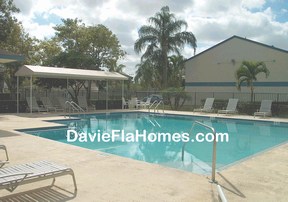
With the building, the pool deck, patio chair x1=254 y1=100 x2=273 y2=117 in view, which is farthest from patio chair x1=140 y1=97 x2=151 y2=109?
the pool deck

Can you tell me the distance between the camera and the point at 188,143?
10867mm

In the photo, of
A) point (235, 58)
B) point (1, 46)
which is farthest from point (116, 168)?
point (235, 58)

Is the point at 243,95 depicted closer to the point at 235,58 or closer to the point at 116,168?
the point at 235,58

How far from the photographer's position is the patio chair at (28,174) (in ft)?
12.9

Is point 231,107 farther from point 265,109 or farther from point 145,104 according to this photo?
point 145,104

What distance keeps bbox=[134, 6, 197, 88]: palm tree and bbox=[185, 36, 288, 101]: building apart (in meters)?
2.13

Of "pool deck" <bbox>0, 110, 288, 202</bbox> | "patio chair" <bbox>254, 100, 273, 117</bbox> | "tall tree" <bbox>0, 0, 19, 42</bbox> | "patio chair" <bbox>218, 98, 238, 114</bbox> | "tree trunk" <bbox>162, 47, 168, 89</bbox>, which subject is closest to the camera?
"pool deck" <bbox>0, 110, 288, 202</bbox>

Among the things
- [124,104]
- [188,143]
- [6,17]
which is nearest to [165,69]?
[124,104]

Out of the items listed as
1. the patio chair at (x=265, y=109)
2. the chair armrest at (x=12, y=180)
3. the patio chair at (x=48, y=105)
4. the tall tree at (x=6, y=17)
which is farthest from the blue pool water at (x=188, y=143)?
the tall tree at (x=6, y=17)

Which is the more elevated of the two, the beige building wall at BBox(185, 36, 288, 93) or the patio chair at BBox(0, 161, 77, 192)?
the beige building wall at BBox(185, 36, 288, 93)

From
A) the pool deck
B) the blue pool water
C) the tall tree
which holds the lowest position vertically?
the blue pool water

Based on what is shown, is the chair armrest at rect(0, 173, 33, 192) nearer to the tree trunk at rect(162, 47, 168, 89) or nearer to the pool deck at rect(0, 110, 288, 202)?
the pool deck at rect(0, 110, 288, 202)

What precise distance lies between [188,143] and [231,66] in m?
16.8

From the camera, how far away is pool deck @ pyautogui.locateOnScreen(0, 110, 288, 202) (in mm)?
4414
